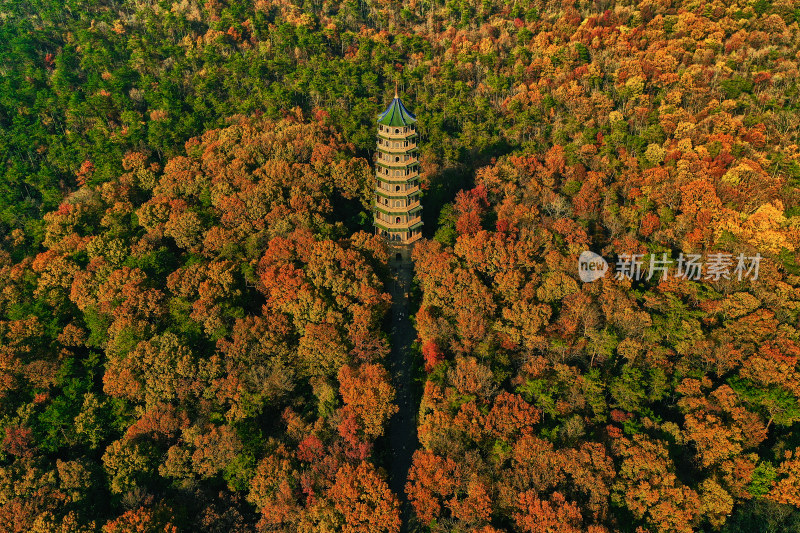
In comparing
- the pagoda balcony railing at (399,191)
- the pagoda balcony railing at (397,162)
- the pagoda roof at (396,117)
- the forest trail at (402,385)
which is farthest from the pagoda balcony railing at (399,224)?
the pagoda roof at (396,117)

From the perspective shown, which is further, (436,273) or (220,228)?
(220,228)

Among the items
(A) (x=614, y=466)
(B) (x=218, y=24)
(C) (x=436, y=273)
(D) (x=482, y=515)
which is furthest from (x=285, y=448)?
(B) (x=218, y=24)

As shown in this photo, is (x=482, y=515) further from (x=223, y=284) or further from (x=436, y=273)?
(x=223, y=284)

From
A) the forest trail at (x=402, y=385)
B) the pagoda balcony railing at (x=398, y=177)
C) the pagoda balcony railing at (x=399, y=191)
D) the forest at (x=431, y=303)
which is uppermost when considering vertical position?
the pagoda balcony railing at (x=398, y=177)

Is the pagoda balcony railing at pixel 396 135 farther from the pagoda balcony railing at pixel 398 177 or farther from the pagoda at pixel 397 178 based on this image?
the pagoda balcony railing at pixel 398 177

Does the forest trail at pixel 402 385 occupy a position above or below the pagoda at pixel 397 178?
below

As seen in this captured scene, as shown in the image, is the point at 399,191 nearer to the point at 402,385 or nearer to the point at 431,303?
the point at 431,303

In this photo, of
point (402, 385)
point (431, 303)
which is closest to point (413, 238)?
point (431, 303)
